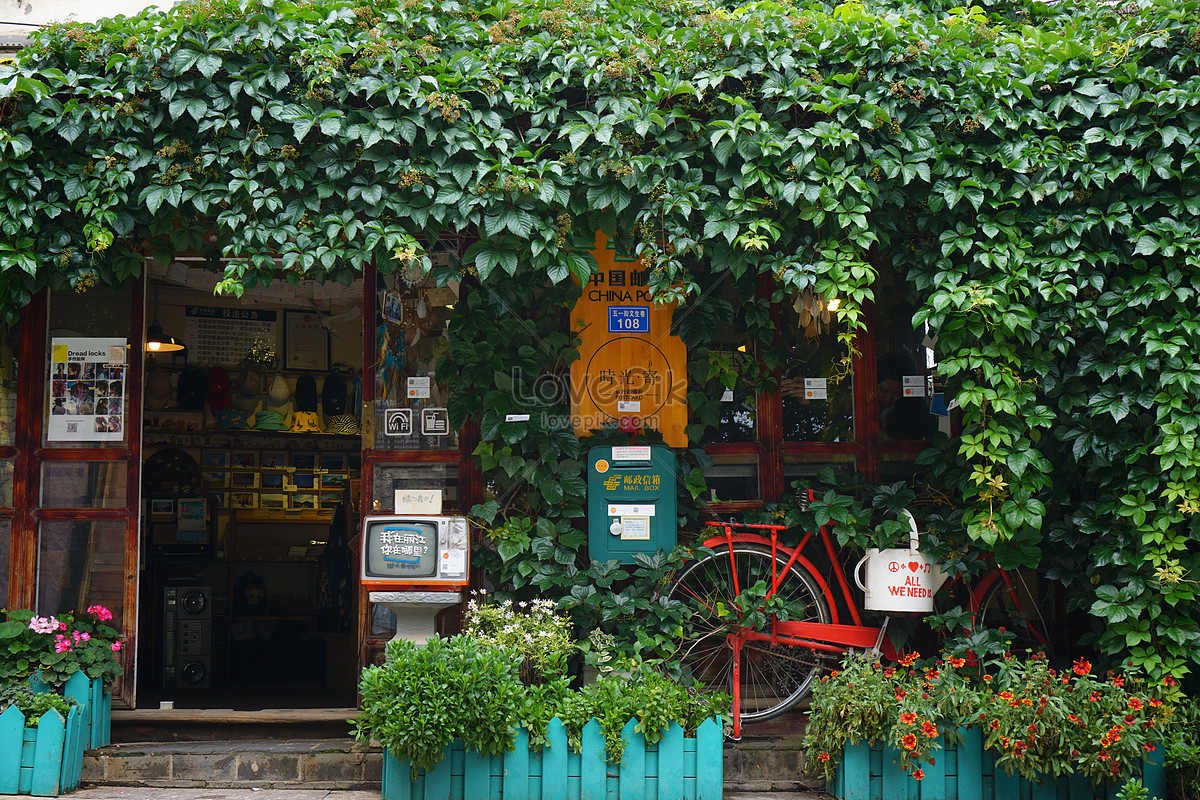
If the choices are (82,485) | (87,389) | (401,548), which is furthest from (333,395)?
(401,548)

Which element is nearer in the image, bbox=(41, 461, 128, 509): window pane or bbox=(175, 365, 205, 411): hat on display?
bbox=(41, 461, 128, 509): window pane

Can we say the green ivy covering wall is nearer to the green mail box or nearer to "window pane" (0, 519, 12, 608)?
the green mail box

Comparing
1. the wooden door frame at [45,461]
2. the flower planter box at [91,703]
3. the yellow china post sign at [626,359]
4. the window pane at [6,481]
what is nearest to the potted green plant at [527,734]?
the flower planter box at [91,703]

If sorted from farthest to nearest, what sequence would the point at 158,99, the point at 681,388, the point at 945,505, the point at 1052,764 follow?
the point at 681,388 → the point at 945,505 → the point at 158,99 → the point at 1052,764

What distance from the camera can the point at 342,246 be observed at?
184 inches

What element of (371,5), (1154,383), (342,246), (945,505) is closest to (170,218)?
(342,246)

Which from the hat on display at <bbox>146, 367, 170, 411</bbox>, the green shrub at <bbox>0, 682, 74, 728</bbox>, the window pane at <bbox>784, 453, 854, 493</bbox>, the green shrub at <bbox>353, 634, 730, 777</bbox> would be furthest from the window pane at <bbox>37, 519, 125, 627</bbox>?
the window pane at <bbox>784, 453, 854, 493</bbox>

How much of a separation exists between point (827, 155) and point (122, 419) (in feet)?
15.0

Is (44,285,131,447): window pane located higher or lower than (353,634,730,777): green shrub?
A: higher

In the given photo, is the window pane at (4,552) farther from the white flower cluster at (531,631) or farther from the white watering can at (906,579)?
the white watering can at (906,579)

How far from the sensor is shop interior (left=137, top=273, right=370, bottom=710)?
25.2 feet

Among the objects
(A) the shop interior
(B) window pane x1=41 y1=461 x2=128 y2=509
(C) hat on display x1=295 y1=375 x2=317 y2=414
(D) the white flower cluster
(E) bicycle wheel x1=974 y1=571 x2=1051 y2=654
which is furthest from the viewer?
(C) hat on display x1=295 y1=375 x2=317 y2=414

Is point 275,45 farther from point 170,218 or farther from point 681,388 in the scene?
point 681,388

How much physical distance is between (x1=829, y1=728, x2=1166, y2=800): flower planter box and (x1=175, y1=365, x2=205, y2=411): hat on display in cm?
622
